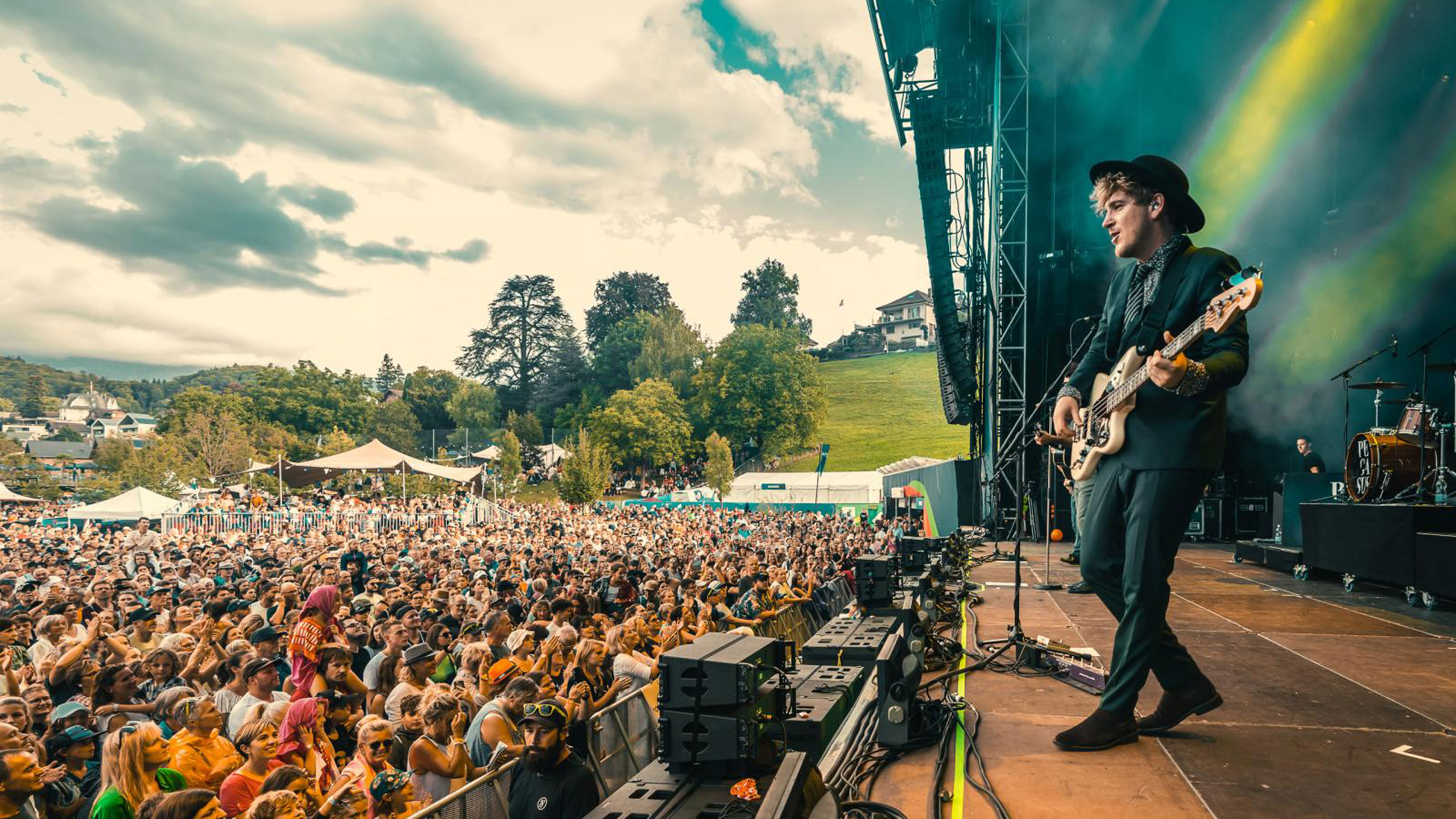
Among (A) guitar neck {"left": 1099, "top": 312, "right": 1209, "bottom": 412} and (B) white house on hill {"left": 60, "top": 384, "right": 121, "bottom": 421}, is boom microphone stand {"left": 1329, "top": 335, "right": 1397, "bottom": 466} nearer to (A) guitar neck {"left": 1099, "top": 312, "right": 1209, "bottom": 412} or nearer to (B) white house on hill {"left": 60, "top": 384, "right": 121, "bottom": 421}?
(A) guitar neck {"left": 1099, "top": 312, "right": 1209, "bottom": 412}

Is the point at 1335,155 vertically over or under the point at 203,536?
over

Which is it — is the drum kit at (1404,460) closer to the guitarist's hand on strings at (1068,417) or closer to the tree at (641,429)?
the guitarist's hand on strings at (1068,417)

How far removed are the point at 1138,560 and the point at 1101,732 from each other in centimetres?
71

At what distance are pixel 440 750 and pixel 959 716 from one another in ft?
A: 9.77

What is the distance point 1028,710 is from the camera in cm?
370

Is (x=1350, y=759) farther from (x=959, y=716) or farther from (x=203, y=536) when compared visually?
(x=203, y=536)

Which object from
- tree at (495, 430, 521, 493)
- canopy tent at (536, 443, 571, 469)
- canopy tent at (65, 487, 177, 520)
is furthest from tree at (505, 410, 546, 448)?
canopy tent at (65, 487, 177, 520)

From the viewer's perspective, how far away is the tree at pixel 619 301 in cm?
9619

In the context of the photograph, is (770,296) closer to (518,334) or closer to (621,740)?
(518,334)

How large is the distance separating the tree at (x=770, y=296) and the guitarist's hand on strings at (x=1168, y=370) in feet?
315

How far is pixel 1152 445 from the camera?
282 centimetres

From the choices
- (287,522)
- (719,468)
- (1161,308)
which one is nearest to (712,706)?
(1161,308)

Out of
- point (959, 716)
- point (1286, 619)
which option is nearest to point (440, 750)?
point (959, 716)

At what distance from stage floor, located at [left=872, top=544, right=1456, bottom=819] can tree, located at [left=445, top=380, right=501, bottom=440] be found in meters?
83.0
